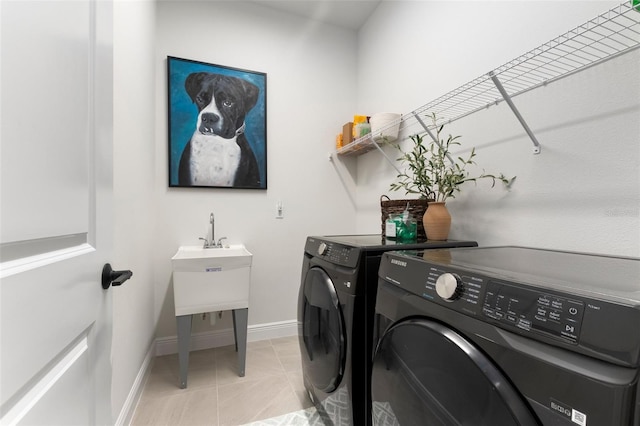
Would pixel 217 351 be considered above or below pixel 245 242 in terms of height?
below

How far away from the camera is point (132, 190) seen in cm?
147

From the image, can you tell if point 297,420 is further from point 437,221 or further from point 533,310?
point 533,310

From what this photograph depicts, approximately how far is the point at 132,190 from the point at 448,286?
5.19ft

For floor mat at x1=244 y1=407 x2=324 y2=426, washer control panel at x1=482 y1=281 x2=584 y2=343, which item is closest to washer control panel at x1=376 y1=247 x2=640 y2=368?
washer control panel at x1=482 y1=281 x2=584 y2=343

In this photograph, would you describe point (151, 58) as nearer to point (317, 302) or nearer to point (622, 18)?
point (317, 302)

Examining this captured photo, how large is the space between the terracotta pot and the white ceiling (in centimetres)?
196

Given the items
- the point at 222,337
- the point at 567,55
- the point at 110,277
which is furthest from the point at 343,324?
the point at 222,337

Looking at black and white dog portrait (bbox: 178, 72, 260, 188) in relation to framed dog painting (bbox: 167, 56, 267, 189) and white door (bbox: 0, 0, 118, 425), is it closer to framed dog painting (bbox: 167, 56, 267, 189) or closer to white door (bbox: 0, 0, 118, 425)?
framed dog painting (bbox: 167, 56, 267, 189)

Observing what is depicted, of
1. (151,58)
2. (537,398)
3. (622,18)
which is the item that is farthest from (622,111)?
(151,58)

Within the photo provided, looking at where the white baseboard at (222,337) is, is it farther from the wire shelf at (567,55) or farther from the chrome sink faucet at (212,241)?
the wire shelf at (567,55)

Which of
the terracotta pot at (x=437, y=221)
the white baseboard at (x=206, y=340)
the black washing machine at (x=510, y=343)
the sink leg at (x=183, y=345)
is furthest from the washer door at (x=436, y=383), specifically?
the white baseboard at (x=206, y=340)

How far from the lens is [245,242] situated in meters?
2.32

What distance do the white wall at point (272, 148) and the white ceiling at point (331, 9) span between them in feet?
0.24

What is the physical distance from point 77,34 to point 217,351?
219cm
